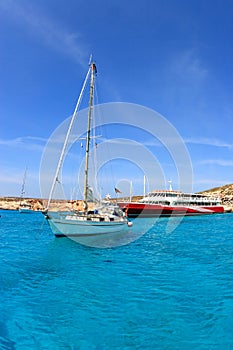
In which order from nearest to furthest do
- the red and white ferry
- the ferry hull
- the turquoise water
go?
the turquoise water → the ferry hull → the red and white ferry

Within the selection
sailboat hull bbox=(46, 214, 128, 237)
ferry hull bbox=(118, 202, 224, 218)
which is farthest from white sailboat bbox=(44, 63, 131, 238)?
ferry hull bbox=(118, 202, 224, 218)

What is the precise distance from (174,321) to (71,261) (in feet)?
40.2

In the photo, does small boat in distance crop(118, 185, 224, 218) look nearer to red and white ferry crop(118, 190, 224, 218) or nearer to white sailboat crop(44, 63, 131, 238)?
red and white ferry crop(118, 190, 224, 218)

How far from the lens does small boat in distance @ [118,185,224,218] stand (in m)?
71.0

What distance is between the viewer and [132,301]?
39.8 ft

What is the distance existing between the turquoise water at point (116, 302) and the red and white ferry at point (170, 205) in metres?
48.6

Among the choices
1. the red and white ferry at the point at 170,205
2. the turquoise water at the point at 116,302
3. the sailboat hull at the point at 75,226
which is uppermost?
the red and white ferry at the point at 170,205

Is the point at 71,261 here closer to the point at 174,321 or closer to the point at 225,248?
the point at 174,321

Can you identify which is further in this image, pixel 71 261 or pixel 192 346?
pixel 71 261

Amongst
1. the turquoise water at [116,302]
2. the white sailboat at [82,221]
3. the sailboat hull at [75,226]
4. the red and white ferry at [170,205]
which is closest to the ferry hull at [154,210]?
the red and white ferry at [170,205]

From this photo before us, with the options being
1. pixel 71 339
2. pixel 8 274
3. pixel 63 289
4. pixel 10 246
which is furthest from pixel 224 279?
pixel 10 246

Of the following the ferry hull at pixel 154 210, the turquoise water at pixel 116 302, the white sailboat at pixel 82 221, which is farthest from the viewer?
the ferry hull at pixel 154 210

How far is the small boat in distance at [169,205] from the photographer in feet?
233

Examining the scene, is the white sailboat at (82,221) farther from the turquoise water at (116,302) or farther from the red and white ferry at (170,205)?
the red and white ferry at (170,205)
